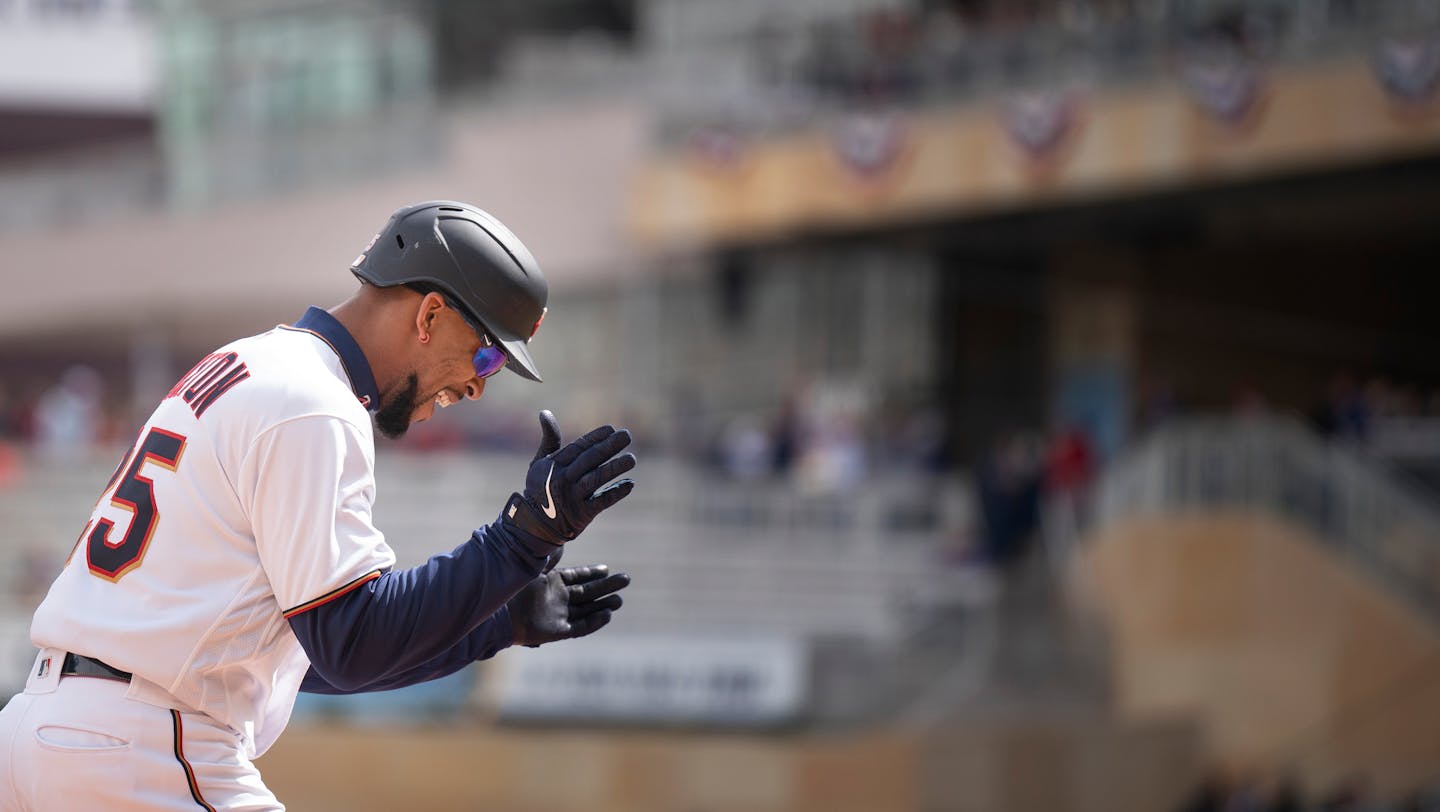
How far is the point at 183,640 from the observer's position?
304cm

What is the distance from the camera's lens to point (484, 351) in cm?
327

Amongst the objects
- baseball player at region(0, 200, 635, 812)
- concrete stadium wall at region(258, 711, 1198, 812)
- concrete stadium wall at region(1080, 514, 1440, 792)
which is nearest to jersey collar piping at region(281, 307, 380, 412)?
baseball player at region(0, 200, 635, 812)

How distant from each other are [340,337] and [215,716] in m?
0.67

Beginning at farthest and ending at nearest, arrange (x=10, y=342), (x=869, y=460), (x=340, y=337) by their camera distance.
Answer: (x=10, y=342) < (x=869, y=460) < (x=340, y=337)

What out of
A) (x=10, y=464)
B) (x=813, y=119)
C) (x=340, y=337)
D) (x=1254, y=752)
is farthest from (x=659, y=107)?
(x=340, y=337)

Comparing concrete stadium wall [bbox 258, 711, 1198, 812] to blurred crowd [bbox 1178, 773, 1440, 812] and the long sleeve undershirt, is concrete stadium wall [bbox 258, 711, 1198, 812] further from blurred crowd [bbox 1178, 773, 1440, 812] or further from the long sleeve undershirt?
the long sleeve undershirt

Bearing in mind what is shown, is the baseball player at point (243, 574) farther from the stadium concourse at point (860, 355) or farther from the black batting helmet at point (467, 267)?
the stadium concourse at point (860, 355)

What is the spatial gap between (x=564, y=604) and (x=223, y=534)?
2.31 feet

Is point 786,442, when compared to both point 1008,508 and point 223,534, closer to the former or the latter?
point 1008,508

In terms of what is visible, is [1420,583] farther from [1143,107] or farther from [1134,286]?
[1134,286]

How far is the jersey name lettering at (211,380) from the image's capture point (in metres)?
3.08

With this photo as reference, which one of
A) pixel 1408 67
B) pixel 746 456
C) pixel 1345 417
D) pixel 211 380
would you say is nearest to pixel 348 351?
pixel 211 380

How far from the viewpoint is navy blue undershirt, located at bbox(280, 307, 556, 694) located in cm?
298

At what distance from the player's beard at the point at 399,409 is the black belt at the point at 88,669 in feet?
1.98
